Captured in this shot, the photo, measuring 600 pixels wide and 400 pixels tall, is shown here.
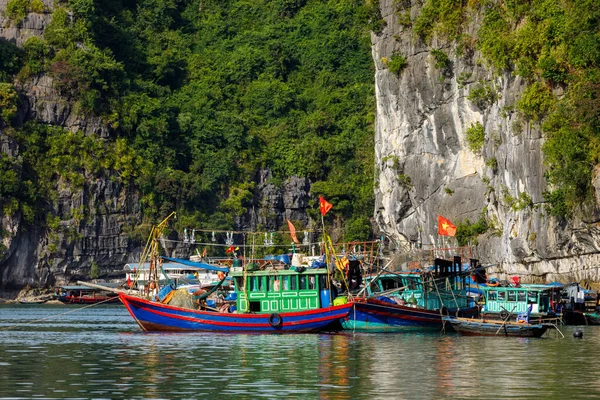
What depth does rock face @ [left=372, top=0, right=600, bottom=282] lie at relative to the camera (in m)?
68.2

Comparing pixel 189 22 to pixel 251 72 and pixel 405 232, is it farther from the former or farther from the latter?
pixel 405 232

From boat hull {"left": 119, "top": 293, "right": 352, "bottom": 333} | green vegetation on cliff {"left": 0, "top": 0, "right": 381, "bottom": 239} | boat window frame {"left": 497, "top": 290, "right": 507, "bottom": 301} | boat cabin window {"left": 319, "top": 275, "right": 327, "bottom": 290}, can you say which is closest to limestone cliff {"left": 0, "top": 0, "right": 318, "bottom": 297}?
green vegetation on cliff {"left": 0, "top": 0, "right": 381, "bottom": 239}

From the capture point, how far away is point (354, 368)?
104 feet

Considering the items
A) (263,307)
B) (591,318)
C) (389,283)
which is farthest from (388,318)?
(591,318)

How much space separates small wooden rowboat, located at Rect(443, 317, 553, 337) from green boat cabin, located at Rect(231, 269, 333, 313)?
5193 mm

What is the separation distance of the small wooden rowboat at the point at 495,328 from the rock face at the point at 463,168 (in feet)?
65.3

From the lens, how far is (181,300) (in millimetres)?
48688

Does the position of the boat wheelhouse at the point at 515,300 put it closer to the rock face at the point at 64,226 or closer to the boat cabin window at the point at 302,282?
the boat cabin window at the point at 302,282

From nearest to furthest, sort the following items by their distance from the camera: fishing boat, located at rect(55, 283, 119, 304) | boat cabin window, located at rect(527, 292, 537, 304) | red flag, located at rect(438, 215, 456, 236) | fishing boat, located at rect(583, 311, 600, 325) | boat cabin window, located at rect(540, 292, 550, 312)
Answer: boat cabin window, located at rect(527, 292, 537, 304)
boat cabin window, located at rect(540, 292, 550, 312)
red flag, located at rect(438, 215, 456, 236)
fishing boat, located at rect(583, 311, 600, 325)
fishing boat, located at rect(55, 283, 119, 304)

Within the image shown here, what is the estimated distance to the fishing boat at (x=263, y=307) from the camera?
4616cm

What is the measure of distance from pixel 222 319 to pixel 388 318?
6550mm

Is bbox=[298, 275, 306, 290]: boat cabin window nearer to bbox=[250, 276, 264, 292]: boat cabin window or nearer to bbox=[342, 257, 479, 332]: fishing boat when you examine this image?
bbox=[250, 276, 264, 292]: boat cabin window

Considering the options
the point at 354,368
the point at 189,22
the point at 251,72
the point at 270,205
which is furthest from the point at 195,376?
the point at 189,22

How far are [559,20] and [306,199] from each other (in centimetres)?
5688
